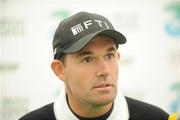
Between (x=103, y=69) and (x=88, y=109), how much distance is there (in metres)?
0.20

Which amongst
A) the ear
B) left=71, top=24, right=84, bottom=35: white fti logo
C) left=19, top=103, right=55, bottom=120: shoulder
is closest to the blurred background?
left=19, top=103, right=55, bottom=120: shoulder

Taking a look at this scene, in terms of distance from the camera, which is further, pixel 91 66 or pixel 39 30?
pixel 39 30

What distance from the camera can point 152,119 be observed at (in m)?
1.55

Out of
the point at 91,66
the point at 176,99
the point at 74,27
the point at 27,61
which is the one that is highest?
the point at 74,27

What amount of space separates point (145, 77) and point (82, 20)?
1.53 m

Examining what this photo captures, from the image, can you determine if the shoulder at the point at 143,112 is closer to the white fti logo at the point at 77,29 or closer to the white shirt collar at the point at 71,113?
the white shirt collar at the point at 71,113

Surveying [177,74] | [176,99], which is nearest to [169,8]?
[177,74]

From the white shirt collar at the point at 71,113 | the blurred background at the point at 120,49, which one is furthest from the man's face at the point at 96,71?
the blurred background at the point at 120,49

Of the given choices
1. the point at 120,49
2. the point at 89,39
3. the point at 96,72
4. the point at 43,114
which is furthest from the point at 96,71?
the point at 120,49

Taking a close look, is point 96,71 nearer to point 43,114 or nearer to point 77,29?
point 77,29

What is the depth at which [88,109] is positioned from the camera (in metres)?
1.46

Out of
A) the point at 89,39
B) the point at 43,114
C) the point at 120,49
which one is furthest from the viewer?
the point at 120,49

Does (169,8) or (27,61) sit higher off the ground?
(169,8)

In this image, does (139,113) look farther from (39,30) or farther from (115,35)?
(39,30)
